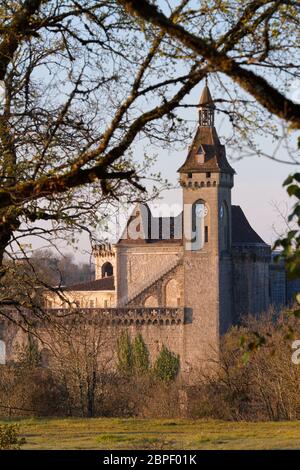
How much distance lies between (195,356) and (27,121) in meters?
46.4

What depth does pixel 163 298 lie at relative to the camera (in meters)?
57.5

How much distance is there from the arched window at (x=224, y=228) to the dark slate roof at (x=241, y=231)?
31.8 inches

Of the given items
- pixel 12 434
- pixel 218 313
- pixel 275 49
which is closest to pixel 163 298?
pixel 218 313

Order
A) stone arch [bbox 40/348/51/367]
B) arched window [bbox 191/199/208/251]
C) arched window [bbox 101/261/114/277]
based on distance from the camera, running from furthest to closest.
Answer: arched window [bbox 101/261/114/277] < arched window [bbox 191/199/208/251] < stone arch [bbox 40/348/51/367]

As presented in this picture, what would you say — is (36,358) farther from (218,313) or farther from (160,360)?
(218,313)

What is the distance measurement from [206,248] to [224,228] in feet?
7.57

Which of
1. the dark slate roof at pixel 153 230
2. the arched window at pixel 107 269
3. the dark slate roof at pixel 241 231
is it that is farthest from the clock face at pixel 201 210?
the arched window at pixel 107 269

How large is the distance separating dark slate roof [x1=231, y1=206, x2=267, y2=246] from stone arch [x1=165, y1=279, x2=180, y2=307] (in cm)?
428

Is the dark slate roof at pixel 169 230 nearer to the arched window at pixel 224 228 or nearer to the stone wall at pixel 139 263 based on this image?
the stone wall at pixel 139 263

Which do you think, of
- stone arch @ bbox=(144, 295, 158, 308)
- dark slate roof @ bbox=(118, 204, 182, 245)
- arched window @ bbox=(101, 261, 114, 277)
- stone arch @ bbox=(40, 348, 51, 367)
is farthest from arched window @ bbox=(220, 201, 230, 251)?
stone arch @ bbox=(40, 348, 51, 367)

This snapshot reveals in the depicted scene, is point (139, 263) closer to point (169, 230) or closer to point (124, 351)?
point (169, 230)

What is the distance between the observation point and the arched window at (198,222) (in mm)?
57731

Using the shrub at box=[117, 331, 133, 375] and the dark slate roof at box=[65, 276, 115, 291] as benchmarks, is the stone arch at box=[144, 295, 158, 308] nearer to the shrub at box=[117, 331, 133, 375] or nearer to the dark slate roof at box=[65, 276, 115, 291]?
the shrub at box=[117, 331, 133, 375]

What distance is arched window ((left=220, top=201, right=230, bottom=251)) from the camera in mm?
58341
